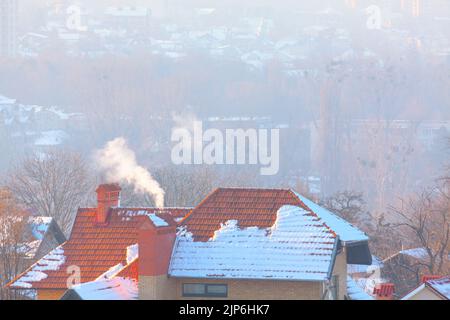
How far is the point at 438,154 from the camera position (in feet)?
365

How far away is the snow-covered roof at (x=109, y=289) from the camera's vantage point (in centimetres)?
1816

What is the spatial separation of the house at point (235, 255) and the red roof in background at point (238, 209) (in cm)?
2

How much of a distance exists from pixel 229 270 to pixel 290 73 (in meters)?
140

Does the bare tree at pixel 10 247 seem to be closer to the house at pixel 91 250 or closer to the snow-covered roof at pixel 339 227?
the house at pixel 91 250

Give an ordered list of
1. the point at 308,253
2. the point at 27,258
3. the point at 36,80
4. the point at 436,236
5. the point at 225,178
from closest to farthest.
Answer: the point at 308,253
the point at 27,258
the point at 436,236
the point at 225,178
the point at 36,80

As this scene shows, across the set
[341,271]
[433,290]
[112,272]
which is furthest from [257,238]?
[433,290]

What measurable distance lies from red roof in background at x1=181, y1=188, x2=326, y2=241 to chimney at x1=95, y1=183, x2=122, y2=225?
2.86m

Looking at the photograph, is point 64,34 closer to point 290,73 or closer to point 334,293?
point 290,73

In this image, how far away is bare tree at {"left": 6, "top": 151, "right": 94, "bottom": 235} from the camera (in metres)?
50.6

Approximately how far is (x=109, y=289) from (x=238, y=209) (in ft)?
11.6

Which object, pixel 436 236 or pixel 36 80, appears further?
pixel 36 80

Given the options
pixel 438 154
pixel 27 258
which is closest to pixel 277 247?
pixel 27 258

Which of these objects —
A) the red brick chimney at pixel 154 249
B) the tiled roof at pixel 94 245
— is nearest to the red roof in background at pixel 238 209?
the red brick chimney at pixel 154 249

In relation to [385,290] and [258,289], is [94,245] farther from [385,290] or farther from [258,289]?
[385,290]
